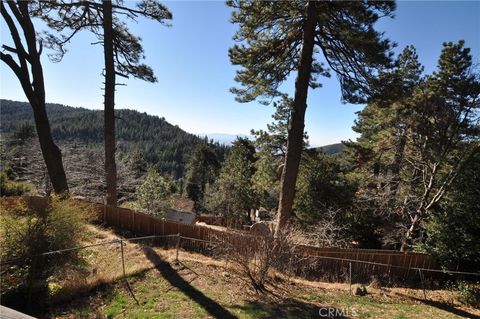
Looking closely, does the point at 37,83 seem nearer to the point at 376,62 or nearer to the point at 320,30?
the point at 320,30

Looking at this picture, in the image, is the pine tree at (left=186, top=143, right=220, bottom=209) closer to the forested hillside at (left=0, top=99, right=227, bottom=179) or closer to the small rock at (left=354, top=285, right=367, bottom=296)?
the small rock at (left=354, top=285, right=367, bottom=296)

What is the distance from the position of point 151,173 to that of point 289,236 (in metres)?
15.3

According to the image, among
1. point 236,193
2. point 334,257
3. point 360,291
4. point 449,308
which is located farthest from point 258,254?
point 236,193

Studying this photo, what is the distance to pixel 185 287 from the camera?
809 centimetres

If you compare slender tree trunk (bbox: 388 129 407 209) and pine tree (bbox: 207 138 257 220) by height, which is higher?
slender tree trunk (bbox: 388 129 407 209)

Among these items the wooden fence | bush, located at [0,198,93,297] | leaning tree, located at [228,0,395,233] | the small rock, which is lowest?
the small rock

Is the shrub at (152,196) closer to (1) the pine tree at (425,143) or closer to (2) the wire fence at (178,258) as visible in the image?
(2) the wire fence at (178,258)

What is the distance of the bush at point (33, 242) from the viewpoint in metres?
6.29

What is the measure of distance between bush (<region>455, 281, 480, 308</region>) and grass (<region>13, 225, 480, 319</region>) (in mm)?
587

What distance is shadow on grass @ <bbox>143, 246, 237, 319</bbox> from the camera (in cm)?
687

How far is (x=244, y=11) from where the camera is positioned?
10.6 meters

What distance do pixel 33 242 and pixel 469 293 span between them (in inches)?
497

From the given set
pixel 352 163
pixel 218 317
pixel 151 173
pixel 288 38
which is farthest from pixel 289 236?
pixel 352 163

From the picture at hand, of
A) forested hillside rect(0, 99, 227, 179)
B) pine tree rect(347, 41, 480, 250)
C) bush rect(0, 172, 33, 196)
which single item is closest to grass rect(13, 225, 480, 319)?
pine tree rect(347, 41, 480, 250)
